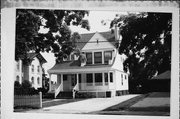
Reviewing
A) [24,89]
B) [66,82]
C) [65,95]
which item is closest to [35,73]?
[24,89]

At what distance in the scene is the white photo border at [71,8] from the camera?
546 cm

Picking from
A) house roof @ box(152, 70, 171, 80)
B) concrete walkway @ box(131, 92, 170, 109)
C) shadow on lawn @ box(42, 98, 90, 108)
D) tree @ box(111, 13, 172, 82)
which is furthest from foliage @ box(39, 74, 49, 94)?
house roof @ box(152, 70, 171, 80)

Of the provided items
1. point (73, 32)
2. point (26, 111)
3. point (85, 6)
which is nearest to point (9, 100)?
point (26, 111)

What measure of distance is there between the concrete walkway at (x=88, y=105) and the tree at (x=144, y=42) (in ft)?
2.57

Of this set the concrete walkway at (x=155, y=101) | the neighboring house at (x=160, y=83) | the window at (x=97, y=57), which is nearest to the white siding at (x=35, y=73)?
the window at (x=97, y=57)

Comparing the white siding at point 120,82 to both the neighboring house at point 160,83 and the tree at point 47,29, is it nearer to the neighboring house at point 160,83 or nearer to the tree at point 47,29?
the neighboring house at point 160,83

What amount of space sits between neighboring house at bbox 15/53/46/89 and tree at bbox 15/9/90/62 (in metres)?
0.16

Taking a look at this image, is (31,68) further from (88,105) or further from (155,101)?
(155,101)

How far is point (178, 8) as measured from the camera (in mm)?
5406

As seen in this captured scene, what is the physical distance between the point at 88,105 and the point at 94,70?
103 cm

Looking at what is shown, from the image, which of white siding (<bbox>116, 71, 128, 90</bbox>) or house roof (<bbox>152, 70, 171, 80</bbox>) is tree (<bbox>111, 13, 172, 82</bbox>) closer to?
house roof (<bbox>152, 70, 171, 80</bbox>)

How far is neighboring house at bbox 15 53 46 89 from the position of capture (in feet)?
21.6

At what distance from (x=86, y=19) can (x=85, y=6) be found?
0.86 metres

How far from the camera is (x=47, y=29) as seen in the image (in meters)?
6.67
